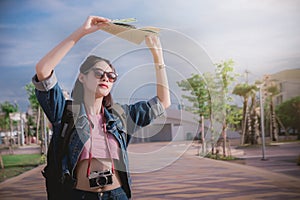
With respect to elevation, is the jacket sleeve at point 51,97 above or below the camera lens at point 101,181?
above

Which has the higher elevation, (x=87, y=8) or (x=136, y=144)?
(x=87, y=8)

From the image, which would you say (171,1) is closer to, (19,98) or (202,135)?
(202,135)

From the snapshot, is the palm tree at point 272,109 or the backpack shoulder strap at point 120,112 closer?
the backpack shoulder strap at point 120,112

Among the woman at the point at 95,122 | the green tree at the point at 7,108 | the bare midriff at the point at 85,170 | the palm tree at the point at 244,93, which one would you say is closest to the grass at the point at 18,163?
the green tree at the point at 7,108

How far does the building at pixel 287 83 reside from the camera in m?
2.91

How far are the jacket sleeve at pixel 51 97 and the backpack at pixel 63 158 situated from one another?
4 centimetres

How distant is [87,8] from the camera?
3033 millimetres

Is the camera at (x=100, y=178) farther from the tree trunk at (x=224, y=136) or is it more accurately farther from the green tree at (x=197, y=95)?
the tree trunk at (x=224, y=136)

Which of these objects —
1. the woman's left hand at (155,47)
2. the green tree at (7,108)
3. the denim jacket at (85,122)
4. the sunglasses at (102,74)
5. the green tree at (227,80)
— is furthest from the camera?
the green tree at (7,108)

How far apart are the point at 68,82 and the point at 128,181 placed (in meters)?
0.97

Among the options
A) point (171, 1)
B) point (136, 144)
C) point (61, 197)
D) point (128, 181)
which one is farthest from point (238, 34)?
point (61, 197)

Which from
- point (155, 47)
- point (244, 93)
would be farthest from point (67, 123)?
point (244, 93)

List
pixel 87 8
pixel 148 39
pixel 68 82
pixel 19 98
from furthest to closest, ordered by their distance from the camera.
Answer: pixel 19 98
pixel 87 8
pixel 68 82
pixel 148 39

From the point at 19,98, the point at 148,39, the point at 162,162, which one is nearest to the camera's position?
the point at 148,39
